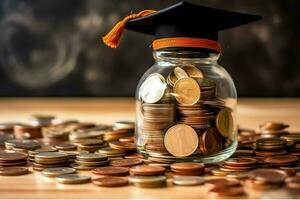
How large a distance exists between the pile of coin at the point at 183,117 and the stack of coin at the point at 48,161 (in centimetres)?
14

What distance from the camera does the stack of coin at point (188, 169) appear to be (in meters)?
0.85

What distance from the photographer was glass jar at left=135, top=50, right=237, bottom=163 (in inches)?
35.0

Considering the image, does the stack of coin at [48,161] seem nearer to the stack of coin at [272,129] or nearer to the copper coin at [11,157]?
the copper coin at [11,157]

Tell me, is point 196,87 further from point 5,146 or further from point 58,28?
point 58,28

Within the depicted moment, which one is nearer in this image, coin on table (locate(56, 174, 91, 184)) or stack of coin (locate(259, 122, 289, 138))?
coin on table (locate(56, 174, 91, 184))

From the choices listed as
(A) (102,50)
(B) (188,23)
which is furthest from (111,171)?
(A) (102,50)

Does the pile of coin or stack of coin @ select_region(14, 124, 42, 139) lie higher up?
the pile of coin

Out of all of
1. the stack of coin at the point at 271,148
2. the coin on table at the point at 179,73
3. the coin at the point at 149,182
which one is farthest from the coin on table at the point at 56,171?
the stack of coin at the point at 271,148

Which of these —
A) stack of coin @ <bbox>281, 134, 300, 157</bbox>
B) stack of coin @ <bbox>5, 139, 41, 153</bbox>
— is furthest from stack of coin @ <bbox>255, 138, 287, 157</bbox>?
stack of coin @ <bbox>5, 139, 41, 153</bbox>

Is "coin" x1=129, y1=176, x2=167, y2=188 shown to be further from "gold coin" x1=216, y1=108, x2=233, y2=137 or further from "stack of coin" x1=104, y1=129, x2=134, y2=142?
"stack of coin" x1=104, y1=129, x2=134, y2=142

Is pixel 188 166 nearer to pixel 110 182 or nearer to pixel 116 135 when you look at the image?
pixel 110 182

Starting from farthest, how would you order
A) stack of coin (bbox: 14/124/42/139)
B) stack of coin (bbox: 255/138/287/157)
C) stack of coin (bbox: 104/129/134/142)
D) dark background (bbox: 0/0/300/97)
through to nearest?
dark background (bbox: 0/0/300/97)
stack of coin (bbox: 14/124/42/139)
stack of coin (bbox: 104/129/134/142)
stack of coin (bbox: 255/138/287/157)

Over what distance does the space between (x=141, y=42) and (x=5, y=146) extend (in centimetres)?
126

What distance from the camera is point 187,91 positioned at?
2.93 ft
